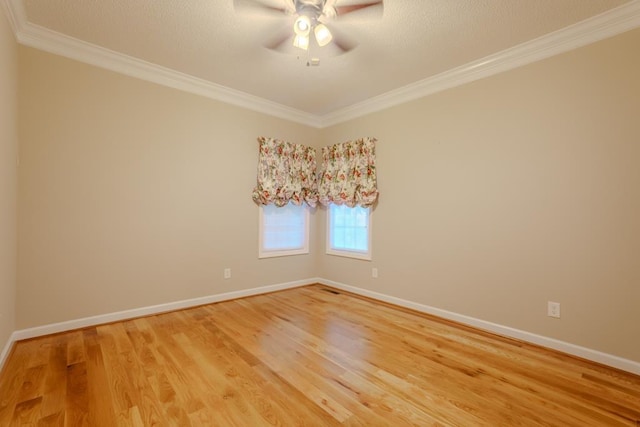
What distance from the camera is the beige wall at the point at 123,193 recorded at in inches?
98.1

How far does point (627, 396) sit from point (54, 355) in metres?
4.04

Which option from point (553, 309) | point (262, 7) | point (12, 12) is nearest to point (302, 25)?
point (262, 7)

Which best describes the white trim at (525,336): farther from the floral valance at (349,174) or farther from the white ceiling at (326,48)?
the white ceiling at (326,48)

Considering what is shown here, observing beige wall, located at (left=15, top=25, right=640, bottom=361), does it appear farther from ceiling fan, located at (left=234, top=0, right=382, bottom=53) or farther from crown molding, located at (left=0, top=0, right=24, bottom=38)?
ceiling fan, located at (left=234, top=0, right=382, bottom=53)

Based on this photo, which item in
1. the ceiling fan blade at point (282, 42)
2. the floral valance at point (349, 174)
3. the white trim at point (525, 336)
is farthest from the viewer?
the floral valance at point (349, 174)

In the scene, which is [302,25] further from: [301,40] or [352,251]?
[352,251]

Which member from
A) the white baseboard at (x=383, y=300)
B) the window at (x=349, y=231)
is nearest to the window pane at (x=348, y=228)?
the window at (x=349, y=231)

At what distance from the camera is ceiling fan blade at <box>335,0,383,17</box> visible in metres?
1.95

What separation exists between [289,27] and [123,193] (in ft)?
7.43

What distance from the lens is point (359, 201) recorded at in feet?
12.8

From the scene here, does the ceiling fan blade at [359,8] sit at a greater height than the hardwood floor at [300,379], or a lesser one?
greater

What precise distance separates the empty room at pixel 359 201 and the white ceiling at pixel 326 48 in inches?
0.8

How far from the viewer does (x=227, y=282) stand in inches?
144

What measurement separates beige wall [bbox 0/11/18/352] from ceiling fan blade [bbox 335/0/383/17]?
232 centimetres
